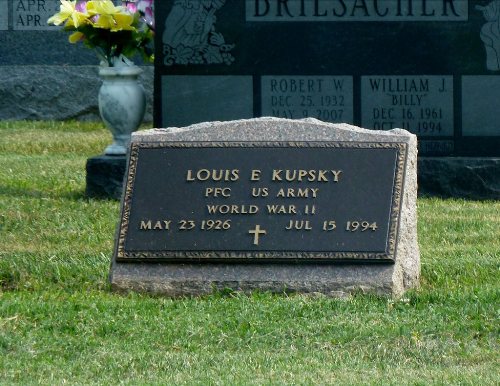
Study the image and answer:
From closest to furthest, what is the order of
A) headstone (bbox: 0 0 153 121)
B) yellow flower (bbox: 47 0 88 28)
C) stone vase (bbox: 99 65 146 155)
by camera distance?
1. yellow flower (bbox: 47 0 88 28)
2. stone vase (bbox: 99 65 146 155)
3. headstone (bbox: 0 0 153 121)

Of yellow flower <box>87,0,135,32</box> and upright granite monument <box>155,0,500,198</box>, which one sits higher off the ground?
yellow flower <box>87,0,135,32</box>

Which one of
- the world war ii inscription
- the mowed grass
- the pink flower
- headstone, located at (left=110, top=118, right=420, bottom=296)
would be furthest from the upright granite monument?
headstone, located at (left=110, top=118, right=420, bottom=296)

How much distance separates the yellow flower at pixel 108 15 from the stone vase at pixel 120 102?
1.54 ft

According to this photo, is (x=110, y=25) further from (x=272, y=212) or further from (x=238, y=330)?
(x=238, y=330)

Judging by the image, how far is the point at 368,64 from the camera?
959 centimetres

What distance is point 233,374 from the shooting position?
500cm

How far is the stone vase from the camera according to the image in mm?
9867

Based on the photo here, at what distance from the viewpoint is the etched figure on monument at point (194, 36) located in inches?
379

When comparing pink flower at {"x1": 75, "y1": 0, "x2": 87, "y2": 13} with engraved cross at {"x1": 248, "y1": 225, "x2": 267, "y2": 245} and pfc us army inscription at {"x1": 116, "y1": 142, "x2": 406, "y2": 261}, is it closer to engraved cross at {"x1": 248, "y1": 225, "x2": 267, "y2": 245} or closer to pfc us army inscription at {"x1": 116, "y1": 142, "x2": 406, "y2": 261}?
pfc us army inscription at {"x1": 116, "y1": 142, "x2": 406, "y2": 261}

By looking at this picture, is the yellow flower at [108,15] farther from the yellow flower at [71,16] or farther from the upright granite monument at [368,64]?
the upright granite monument at [368,64]

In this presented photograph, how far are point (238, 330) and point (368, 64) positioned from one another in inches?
173

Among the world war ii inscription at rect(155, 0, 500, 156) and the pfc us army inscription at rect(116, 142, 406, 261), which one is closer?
the pfc us army inscription at rect(116, 142, 406, 261)

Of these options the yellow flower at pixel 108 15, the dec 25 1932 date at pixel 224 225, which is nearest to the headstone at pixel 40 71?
the yellow flower at pixel 108 15

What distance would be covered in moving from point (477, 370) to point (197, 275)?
5.62 ft
